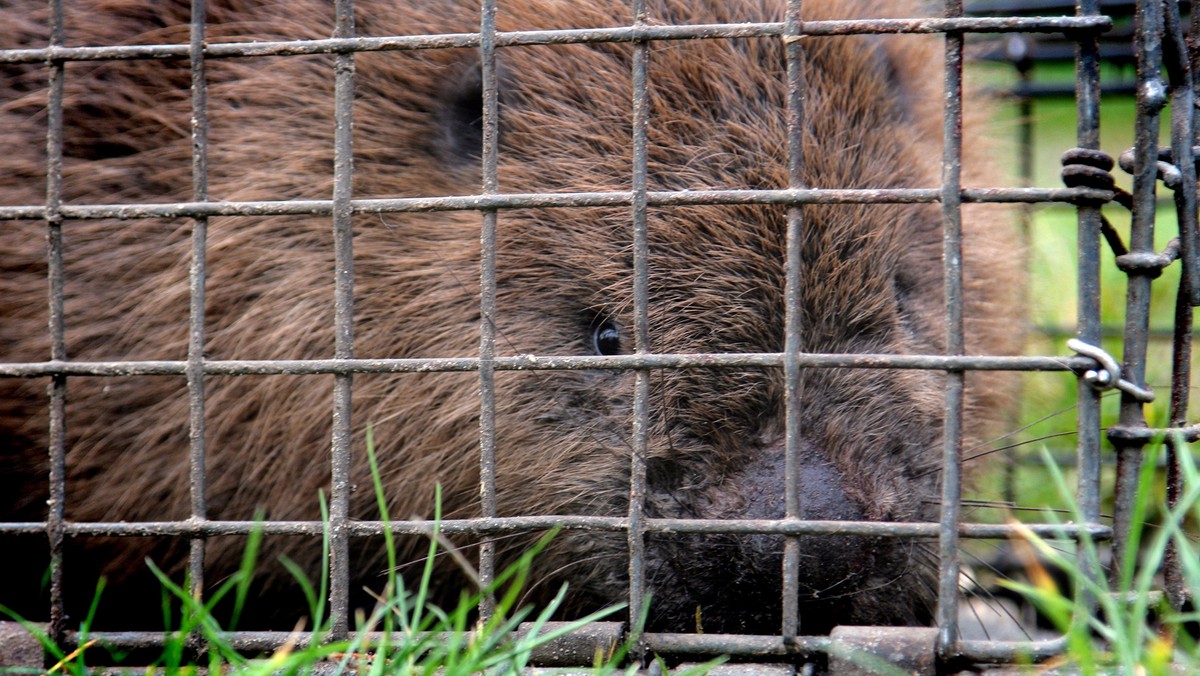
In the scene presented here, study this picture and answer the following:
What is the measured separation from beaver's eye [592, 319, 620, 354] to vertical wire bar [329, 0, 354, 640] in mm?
659

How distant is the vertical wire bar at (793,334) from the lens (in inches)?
77.4

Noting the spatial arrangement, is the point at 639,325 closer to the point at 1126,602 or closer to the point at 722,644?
the point at 722,644

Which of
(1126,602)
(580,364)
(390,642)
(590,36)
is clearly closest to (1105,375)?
(1126,602)

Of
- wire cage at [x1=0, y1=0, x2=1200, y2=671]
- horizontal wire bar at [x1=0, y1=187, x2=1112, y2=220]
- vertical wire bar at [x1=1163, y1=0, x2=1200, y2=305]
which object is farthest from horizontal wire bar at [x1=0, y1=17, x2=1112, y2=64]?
horizontal wire bar at [x1=0, y1=187, x2=1112, y2=220]

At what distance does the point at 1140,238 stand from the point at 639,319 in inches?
35.2

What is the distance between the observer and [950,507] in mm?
1907

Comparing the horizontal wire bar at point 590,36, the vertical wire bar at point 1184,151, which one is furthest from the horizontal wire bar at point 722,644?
the horizontal wire bar at point 590,36

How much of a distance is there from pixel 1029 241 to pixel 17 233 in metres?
3.15

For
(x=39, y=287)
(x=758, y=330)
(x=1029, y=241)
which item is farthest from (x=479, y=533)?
(x=1029, y=241)

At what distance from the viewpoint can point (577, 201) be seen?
2.04 meters

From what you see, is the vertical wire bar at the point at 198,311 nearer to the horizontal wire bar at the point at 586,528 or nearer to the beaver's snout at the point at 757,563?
the horizontal wire bar at the point at 586,528

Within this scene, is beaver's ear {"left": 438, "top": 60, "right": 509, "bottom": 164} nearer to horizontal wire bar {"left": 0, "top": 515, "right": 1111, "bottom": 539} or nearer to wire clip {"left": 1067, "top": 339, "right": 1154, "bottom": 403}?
horizontal wire bar {"left": 0, "top": 515, "right": 1111, "bottom": 539}

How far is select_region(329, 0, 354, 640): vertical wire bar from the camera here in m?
2.09

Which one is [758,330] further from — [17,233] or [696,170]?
[17,233]
